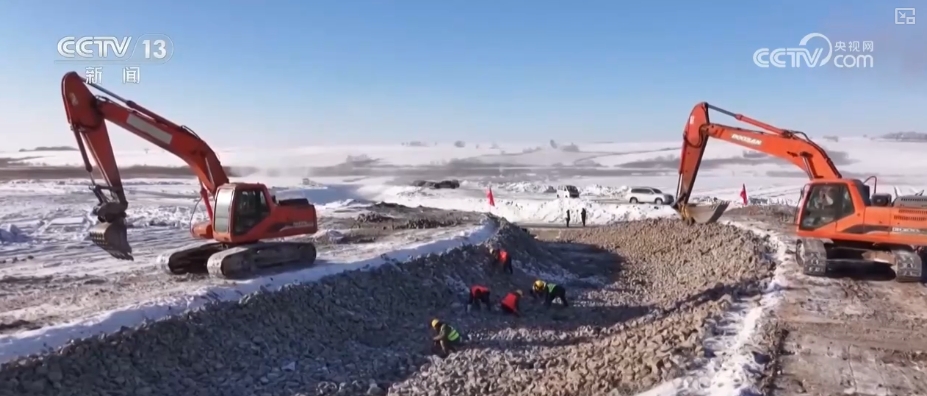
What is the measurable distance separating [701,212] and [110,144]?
48.3ft

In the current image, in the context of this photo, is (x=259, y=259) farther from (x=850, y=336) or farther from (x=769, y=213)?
(x=769, y=213)

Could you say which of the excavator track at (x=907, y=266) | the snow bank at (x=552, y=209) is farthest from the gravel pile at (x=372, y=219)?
the excavator track at (x=907, y=266)

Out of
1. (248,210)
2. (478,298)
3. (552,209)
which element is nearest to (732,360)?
(478,298)

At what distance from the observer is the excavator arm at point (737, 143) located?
16500 mm

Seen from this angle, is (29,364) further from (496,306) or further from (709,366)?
(496,306)

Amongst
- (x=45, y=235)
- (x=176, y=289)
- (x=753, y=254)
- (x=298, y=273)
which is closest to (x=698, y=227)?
(x=753, y=254)

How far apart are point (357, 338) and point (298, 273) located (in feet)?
7.57

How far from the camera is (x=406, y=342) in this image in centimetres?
1250

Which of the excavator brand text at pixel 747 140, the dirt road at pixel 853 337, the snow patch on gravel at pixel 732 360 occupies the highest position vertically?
the excavator brand text at pixel 747 140

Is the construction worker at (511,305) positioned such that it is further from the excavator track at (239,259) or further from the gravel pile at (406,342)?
the excavator track at (239,259)

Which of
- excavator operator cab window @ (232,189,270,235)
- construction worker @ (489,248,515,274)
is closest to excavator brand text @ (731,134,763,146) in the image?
construction worker @ (489,248,515,274)

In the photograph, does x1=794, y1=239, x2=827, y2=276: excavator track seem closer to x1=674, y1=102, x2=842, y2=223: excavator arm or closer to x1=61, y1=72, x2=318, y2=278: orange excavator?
x1=674, y1=102, x2=842, y2=223: excavator arm

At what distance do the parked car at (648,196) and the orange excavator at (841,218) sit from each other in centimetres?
2437

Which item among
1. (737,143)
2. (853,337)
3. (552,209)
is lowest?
(853,337)
